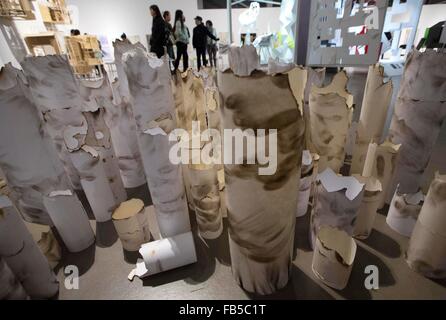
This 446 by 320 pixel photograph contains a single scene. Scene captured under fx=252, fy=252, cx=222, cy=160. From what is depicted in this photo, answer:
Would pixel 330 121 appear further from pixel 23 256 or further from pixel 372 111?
pixel 23 256

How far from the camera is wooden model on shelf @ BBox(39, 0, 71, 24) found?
4156 millimetres

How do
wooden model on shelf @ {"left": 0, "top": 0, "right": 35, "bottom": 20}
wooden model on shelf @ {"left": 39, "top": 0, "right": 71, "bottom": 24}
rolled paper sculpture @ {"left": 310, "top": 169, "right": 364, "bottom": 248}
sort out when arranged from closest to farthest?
rolled paper sculpture @ {"left": 310, "top": 169, "right": 364, "bottom": 248} → wooden model on shelf @ {"left": 0, "top": 0, "right": 35, "bottom": 20} → wooden model on shelf @ {"left": 39, "top": 0, "right": 71, "bottom": 24}

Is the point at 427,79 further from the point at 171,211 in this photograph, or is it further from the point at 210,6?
the point at 210,6

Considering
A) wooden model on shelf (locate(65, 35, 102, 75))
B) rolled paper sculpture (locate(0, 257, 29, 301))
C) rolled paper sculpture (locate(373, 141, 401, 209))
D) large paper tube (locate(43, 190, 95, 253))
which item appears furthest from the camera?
wooden model on shelf (locate(65, 35, 102, 75))

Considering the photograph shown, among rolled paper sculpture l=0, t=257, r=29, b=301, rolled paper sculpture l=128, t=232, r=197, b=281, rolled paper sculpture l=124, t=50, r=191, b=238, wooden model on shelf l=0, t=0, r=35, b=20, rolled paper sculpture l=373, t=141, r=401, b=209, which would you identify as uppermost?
wooden model on shelf l=0, t=0, r=35, b=20

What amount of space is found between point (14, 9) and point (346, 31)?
4.53 m

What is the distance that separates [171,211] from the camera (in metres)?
1.05

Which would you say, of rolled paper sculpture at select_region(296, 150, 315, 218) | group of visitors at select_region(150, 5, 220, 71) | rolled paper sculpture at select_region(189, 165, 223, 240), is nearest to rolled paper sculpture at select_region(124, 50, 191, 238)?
rolled paper sculpture at select_region(189, 165, 223, 240)

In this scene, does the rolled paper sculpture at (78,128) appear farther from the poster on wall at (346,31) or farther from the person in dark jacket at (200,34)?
the poster on wall at (346,31)

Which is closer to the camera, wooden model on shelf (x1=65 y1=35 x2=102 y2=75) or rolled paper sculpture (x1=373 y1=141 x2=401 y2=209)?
rolled paper sculpture (x1=373 y1=141 x2=401 y2=209)

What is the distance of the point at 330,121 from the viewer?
1181 millimetres

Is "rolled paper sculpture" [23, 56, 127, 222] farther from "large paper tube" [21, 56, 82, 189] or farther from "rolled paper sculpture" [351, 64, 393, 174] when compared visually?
"rolled paper sculpture" [351, 64, 393, 174]

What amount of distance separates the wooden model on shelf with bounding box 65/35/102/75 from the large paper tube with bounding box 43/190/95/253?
160 inches

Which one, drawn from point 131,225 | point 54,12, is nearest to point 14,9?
point 54,12
